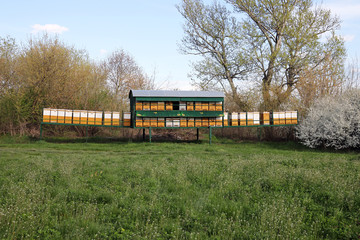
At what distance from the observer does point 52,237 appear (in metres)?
5.86

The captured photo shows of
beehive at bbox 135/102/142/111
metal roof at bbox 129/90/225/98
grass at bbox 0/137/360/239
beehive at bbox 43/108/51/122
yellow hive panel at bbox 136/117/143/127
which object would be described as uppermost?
metal roof at bbox 129/90/225/98

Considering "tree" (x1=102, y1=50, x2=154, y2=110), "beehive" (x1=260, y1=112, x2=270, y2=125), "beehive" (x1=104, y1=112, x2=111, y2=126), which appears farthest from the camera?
"tree" (x1=102, y1=50, x2=154, y2=110)

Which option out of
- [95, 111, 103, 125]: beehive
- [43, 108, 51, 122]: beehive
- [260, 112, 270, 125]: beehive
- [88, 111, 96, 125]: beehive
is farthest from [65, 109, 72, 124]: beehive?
[260, 112, 270, 125]: beehive

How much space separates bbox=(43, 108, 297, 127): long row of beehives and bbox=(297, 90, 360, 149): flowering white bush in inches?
102

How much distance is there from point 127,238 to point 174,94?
1913 cm

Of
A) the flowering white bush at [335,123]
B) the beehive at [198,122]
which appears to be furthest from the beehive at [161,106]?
the flowering white bush at [335,123]

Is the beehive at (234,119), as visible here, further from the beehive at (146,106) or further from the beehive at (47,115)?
the beehive at (47,115)

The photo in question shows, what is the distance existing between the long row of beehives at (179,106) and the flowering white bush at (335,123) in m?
7.25

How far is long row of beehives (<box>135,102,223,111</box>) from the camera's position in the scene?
24145 mm

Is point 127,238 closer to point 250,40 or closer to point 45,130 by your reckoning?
point 45,130

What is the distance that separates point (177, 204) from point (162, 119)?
17315 millimetres

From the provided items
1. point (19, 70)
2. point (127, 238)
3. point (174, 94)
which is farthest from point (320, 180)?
point (19, 70)

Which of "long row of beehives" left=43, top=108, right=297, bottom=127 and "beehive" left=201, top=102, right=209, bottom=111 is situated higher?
"beehive" left=201, top=102, right=209, bottom=111

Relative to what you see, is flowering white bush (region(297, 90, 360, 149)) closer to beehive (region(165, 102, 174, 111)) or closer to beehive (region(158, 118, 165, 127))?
beehive (region(165, 102, 174, 111))
